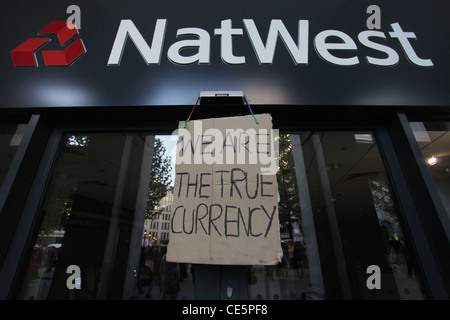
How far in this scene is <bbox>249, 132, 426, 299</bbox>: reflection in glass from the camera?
1599mm

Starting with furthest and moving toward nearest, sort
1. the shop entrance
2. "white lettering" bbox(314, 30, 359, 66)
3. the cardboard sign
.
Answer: "white lettering" bbox(314, 30, 359, 66)
the shop entrance
the cardboard sign

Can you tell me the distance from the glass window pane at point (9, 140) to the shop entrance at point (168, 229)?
0.38m

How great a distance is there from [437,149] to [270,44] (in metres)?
1.83

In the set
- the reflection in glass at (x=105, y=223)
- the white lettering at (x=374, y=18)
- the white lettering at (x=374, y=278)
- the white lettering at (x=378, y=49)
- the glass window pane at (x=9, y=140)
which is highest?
the white lettering at (x=374, y=18)

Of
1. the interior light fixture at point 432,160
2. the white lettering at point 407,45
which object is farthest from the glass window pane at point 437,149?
the white lettering at point 407,45

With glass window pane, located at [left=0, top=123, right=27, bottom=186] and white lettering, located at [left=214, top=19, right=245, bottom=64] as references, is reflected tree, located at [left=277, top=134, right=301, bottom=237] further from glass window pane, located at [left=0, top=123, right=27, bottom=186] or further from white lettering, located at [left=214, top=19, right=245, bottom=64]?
glass window pane, located at [left=0, top=123, right=27, bottom=186]

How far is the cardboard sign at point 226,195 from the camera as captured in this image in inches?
55.6

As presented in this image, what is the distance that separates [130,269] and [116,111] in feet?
3.95

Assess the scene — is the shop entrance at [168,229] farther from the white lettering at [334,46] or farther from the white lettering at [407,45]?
the white lettering at [407,45]

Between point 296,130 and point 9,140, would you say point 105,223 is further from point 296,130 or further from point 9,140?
point 296,130

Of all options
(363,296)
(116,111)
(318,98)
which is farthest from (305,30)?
(363,296)

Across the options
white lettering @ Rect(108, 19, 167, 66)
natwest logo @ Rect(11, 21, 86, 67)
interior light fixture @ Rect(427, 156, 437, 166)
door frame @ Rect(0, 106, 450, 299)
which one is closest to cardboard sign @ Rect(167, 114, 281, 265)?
door frame @ Rect(0, 106, 450, 299)

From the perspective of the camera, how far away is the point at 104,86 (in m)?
1.84
